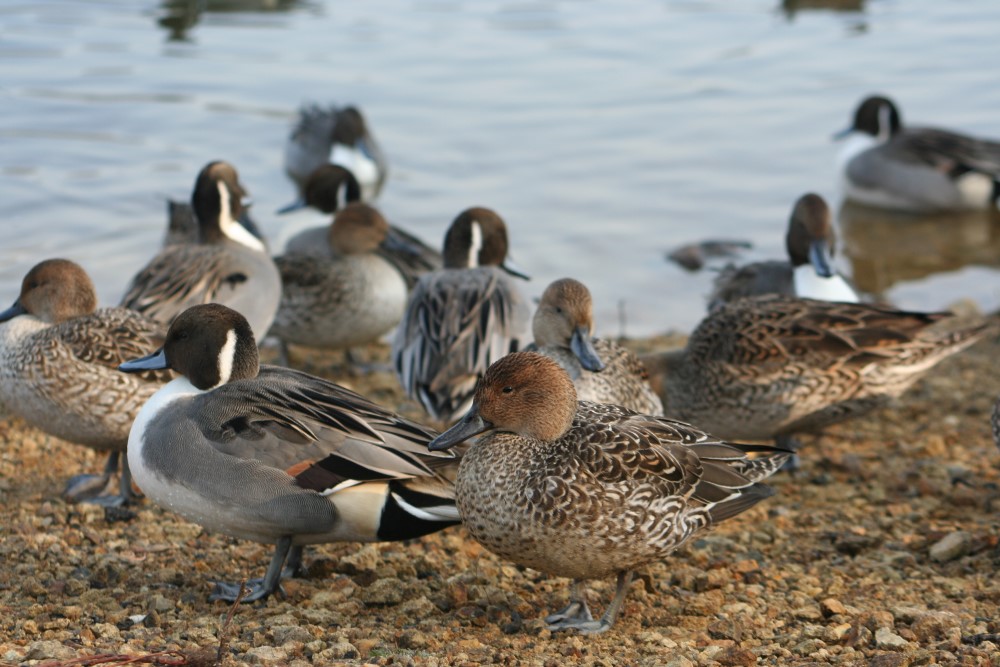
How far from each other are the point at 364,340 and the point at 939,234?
5336mm

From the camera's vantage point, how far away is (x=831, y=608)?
3812 mm

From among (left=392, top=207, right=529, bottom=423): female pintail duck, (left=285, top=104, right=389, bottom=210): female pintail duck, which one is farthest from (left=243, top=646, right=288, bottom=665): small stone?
(left=285, top=104, right=389, bottom=210): female pintail duck

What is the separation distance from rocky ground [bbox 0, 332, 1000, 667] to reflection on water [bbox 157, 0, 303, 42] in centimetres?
936

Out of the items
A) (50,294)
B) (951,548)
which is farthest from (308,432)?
→ (951,548)

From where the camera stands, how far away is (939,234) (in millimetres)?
10227

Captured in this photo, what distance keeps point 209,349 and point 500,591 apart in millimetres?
1135

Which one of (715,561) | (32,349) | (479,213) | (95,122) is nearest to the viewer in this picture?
(715,561)

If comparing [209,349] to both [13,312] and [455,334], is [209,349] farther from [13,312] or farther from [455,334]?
[455,334]

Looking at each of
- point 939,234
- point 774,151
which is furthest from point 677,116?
point 939,234

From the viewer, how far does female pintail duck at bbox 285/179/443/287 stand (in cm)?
726

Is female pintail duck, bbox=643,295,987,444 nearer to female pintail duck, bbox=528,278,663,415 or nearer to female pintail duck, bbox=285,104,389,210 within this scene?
female pintail duck, bbox=528,278,663,415

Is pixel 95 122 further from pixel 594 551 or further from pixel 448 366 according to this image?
pixel 594 551

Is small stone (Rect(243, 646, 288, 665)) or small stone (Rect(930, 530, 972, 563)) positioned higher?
small stone (Rect(243, 646, 288, 665))

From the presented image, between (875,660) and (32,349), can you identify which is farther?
(32,349)
